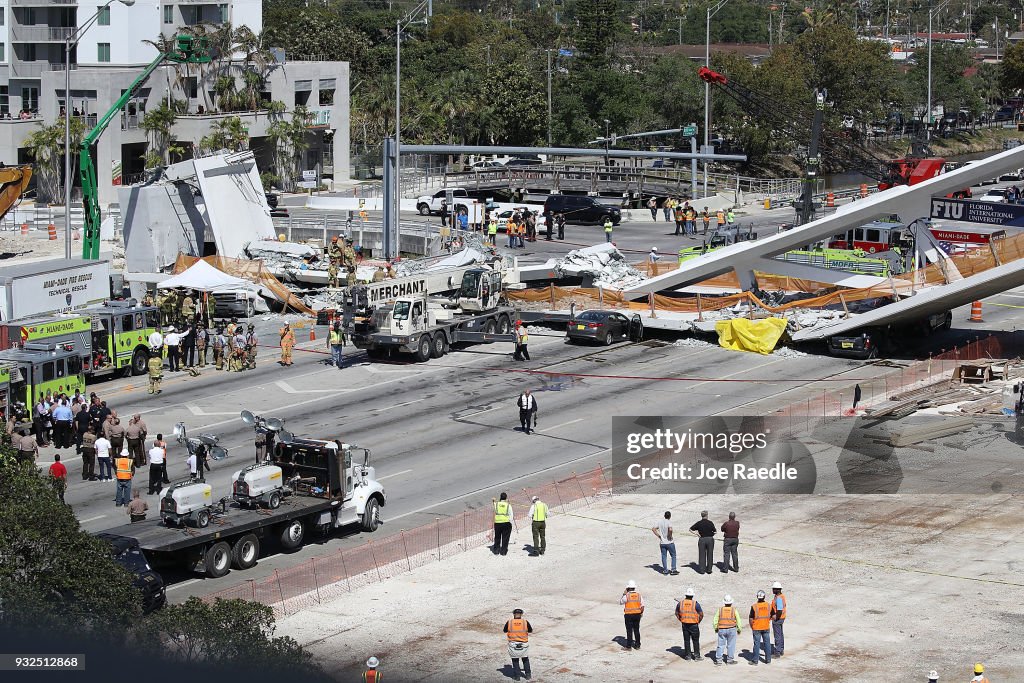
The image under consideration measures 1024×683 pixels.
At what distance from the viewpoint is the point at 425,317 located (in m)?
47.8

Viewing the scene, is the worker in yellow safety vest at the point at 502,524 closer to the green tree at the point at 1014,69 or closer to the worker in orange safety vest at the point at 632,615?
the worker in orange safety vest at the point at 632,615

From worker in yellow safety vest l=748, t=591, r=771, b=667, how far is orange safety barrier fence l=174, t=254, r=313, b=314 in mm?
33087

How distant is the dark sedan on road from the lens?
49.9 metres

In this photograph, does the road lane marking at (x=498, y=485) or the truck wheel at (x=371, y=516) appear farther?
the road lane marking at (x=498, y=485)

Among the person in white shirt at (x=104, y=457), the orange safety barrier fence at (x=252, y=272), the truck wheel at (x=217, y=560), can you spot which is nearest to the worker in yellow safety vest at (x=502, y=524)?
the truck wheel at (x=217, y=560)

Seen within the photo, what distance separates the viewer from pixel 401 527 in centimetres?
3155

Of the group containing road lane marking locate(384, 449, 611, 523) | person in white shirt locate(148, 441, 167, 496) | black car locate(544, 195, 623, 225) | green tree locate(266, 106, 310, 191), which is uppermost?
green tree locate(266, 106, 310, 191)

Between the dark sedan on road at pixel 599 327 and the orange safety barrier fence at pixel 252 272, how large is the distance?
400 inches

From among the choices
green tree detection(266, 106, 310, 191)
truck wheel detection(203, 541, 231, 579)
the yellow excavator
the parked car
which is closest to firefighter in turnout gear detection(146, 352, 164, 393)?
truck wheel detection(203, 541, 231, 579)

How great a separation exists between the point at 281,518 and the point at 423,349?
18.9 m

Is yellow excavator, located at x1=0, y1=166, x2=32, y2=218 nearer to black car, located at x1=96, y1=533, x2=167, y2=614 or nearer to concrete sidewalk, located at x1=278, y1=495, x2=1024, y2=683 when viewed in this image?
concrete sidewalk, located at x1=278, y1=495, x2=1024, y2=683

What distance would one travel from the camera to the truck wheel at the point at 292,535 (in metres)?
29.4

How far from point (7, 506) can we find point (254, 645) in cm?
472

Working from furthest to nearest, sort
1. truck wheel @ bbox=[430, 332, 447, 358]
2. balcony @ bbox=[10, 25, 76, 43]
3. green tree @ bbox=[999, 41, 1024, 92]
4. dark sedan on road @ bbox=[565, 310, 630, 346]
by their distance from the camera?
green tree @ bbox=[999, 41, 1024, 92]
balcony @ bbox=[10, 25, 76, 43]
dark sedan on road @ bbox=[565, 310, 630, 346]
truck wheel @ bbox=[430, 332, 447, 358]
